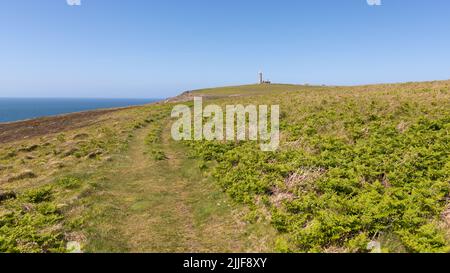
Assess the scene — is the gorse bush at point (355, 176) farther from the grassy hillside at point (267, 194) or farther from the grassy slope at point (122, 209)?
the grassy slope at point (122, 209)

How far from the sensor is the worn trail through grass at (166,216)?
11414mm

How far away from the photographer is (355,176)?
13930 millimetres

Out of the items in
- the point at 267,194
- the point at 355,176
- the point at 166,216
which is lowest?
the point at 166,216

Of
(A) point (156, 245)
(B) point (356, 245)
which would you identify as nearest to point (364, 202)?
(B) point (356, 245)

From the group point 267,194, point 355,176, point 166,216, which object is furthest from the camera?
point 267,194

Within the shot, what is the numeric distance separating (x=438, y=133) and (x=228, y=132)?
53.0 ft

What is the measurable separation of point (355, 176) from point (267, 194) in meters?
3.96

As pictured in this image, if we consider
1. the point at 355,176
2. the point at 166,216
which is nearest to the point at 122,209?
the point at 166,216

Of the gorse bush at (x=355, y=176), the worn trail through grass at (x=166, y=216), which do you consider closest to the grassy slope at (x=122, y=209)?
the worn trail through grass at (x=166, y=216)

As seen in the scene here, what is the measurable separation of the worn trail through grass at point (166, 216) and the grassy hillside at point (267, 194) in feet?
0.17

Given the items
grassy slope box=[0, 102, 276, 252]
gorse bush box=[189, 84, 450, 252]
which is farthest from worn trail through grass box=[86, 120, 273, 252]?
gorse bush box=[189, 84, 450, 252]

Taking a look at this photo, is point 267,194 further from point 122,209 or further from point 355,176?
point 122,209

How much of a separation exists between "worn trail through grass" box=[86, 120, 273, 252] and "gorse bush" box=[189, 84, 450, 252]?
1.15 meters

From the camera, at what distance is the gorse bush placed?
10234 millimetres
